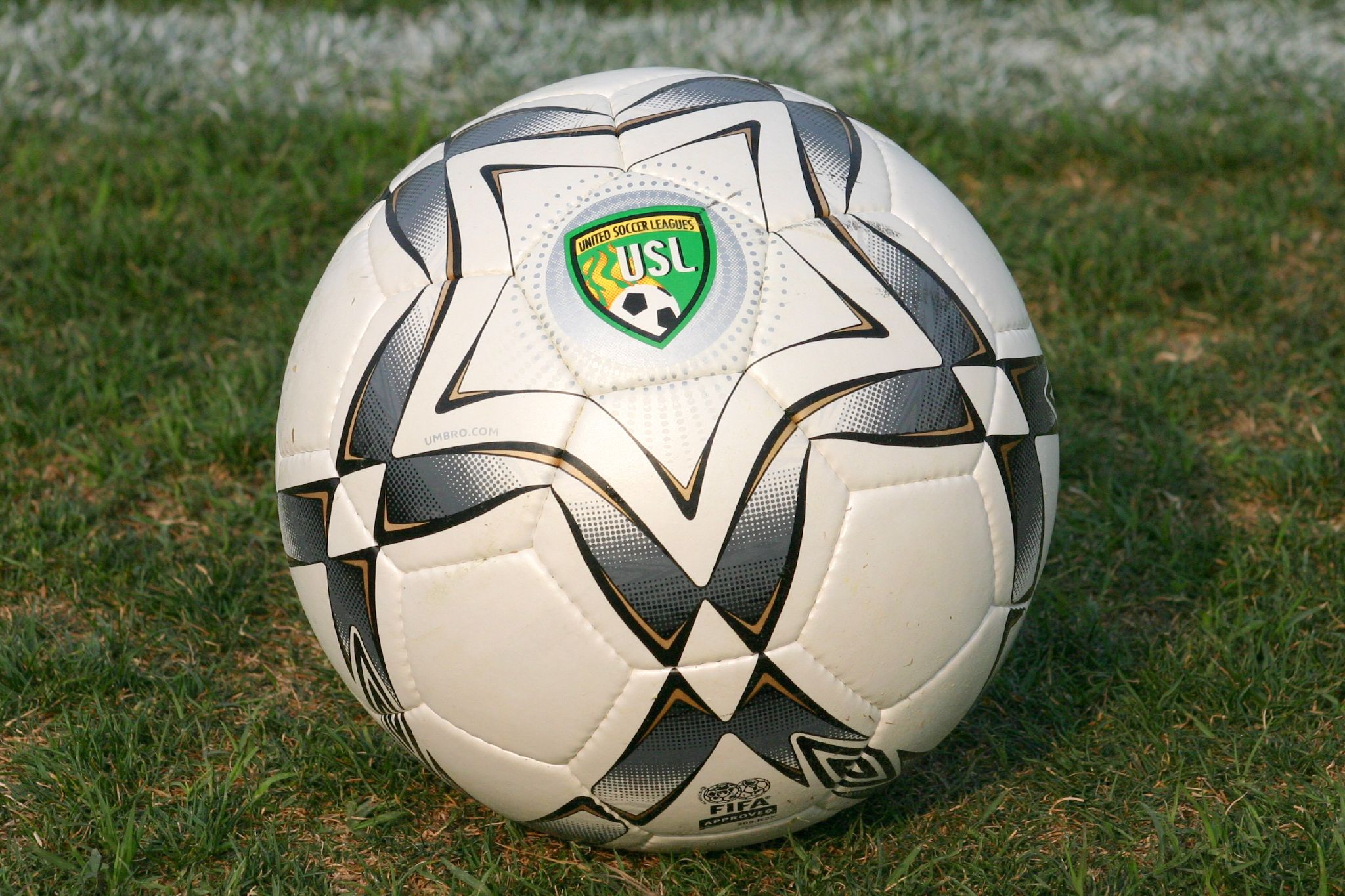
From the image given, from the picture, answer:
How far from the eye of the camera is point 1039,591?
3.57 metres

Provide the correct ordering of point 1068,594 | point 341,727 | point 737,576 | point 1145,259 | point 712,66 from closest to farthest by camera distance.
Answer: point 737,576 < point 341,727 < point 1068,594 < point 1145,259 < point 712,66

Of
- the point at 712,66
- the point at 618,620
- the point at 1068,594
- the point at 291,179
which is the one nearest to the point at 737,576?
the point at 618,620

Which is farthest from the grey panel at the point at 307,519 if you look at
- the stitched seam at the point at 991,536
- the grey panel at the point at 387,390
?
the stitched seam at the point at 991,536

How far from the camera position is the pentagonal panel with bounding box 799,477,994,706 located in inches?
94.0

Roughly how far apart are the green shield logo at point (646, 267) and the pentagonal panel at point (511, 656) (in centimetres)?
44

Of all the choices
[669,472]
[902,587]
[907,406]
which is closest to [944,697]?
[902,587]

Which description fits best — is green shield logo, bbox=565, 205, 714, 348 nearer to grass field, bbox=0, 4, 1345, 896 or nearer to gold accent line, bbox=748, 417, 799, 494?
gold accent line, bbox=748, 417, 799, 494

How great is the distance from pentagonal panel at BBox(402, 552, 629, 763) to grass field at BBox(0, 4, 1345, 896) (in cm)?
49

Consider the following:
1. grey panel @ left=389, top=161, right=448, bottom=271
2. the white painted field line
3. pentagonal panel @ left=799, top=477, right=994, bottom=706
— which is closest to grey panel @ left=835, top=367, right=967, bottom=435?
pentagonal panel @ left=799, top=477, right=994, bottom=706

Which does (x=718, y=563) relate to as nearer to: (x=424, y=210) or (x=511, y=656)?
(x=511, y=656)

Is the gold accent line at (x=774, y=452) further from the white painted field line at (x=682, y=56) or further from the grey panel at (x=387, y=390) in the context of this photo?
the white painted field line at (x=682, y=56)

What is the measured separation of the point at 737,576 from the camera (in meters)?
2.34

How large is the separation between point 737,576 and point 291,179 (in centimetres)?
336

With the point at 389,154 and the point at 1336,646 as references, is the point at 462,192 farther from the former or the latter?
the point at 389,154
